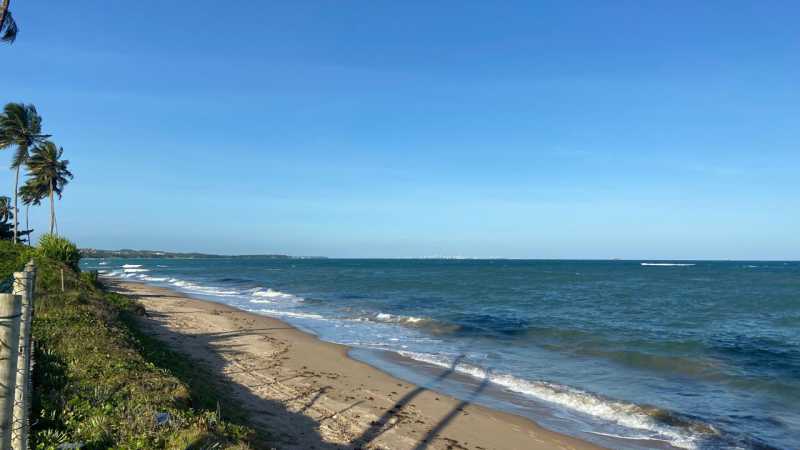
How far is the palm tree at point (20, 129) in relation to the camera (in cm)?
3622

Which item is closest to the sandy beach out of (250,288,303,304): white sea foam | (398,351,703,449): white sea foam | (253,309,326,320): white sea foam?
(398,351,703,449): white sea foam

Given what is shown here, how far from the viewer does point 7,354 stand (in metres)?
3.10

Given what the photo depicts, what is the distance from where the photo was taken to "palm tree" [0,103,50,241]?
3622cm

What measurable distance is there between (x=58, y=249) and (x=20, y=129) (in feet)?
62.4

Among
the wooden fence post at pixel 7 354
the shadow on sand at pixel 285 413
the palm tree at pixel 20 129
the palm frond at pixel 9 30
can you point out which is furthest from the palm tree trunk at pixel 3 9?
the palm tree at pixel 20 129

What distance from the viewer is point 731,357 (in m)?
17.3

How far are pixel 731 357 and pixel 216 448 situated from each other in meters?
17.5

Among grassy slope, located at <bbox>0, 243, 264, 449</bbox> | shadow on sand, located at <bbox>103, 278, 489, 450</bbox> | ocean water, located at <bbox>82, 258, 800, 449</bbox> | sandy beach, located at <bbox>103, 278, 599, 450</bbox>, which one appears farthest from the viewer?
ocean water, located at <bbox>82, 258, 800, 449</bbox>

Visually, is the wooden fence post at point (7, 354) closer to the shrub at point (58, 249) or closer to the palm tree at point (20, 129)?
the shrub at point (58, 249)

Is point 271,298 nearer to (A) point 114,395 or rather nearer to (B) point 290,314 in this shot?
(B) point 290,314

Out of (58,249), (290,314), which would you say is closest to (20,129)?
(58,249)

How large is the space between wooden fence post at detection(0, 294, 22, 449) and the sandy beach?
4.67 meters

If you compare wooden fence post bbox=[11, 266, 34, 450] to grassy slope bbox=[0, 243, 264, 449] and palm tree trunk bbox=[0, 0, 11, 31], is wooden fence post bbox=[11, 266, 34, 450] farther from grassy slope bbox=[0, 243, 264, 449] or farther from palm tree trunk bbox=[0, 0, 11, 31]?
palm tree trunk bbox=[0, 0, 11, 31]

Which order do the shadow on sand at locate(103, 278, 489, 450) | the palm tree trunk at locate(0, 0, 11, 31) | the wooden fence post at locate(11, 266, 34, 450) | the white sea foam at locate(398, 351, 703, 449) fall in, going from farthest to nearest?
the palm tree trunk at locate(0, 0, 11, 31) < the white sea foam at locate(398, 351, 703, 449) < the shadow on sand at locate(103, 278, 489, 450) < the wooden fence post at locate(11, 266, 34, 450)
